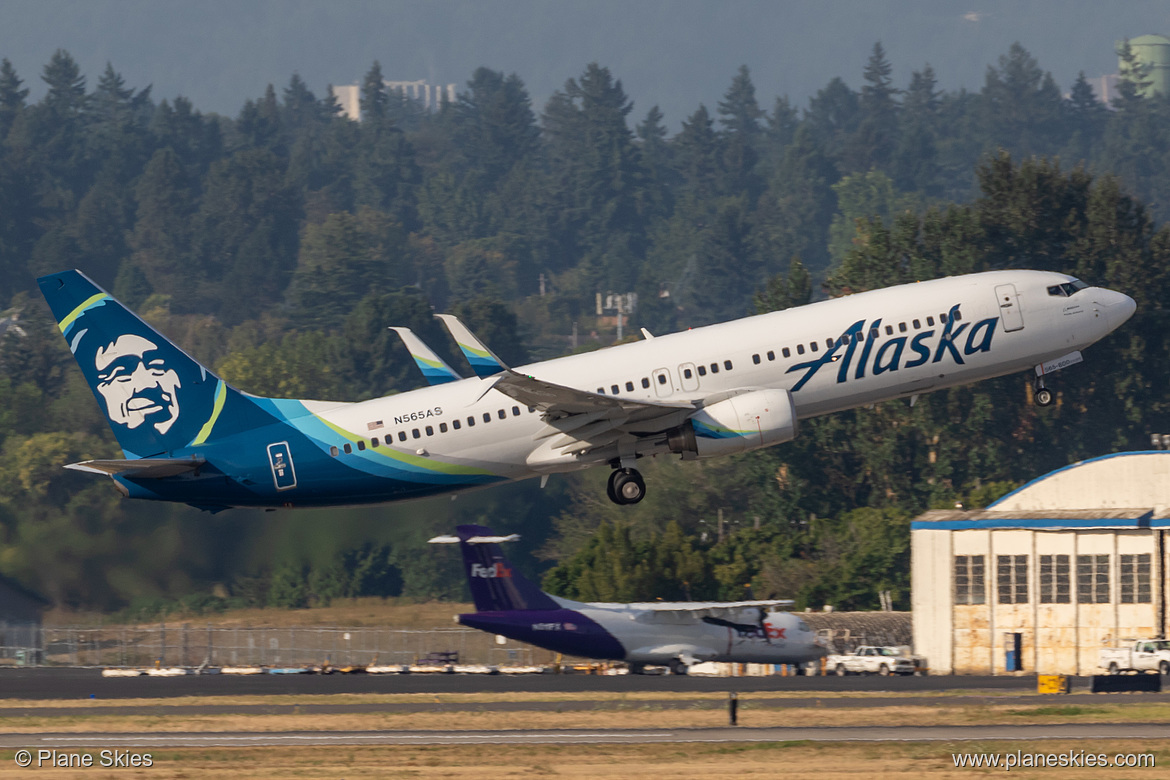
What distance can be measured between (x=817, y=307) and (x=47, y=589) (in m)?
48.5

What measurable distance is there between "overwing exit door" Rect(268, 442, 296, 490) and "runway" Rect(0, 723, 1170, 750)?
753 centimetres

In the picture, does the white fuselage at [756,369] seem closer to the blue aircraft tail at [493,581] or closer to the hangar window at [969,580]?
the blue aircraft tail at [493,581]

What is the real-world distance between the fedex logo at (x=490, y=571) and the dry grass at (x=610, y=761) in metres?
26.9

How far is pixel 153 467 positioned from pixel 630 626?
27.0m

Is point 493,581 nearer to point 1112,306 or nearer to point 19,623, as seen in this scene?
point 19,623

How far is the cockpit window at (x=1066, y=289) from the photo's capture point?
2147 inches

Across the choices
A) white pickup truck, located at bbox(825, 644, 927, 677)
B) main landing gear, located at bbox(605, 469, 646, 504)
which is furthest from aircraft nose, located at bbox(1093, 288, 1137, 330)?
white pickup truck, located at bbox(825, 644, 927, 677)

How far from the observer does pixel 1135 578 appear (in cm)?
7712

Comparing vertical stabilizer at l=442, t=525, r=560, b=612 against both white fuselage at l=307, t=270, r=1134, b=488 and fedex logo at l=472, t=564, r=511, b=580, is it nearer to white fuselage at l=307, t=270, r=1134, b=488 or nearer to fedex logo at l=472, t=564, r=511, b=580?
fedex logo at l=472, t=564, r=511, b=580

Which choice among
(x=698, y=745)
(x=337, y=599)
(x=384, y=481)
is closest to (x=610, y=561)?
(x=337, y=599)

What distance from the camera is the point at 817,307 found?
53.1 metres

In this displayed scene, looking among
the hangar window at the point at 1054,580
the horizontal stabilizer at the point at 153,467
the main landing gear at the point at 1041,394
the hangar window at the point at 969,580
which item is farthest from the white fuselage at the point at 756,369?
the hangar window at the point at 969,580

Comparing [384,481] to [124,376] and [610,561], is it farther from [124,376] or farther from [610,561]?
[610,561]

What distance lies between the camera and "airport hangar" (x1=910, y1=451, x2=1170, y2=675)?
76.9 metres
